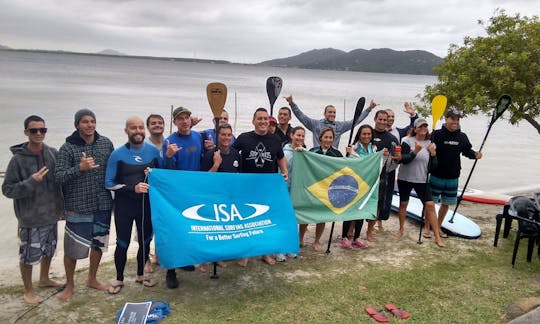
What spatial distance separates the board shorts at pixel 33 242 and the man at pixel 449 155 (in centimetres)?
585

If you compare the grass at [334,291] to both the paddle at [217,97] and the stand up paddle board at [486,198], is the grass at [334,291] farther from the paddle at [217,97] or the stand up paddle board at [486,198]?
the stand up paddle board at [486,198]

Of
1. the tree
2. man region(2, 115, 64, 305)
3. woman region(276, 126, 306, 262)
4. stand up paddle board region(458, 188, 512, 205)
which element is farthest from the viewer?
stand up paddle board region(458, 188, 512, 205)

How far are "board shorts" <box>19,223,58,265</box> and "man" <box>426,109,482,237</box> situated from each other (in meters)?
5.85

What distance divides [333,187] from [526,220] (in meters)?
2.77

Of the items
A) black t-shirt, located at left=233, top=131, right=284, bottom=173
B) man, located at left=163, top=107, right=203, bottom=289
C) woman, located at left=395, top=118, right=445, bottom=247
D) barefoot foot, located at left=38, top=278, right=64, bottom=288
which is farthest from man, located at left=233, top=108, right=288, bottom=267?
barefoot foot, located at left=38, top=278, right=64, bottom=288

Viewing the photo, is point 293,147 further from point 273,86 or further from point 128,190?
point 128,190

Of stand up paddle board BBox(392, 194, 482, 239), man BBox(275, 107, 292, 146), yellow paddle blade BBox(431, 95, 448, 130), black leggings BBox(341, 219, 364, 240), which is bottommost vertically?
stand up paddle board BBox(392, 194, 482, 239)

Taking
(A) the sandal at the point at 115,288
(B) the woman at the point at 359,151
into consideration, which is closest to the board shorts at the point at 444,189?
(B) the woman at the point at 359,151

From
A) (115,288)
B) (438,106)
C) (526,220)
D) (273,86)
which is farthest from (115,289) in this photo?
(438,106)

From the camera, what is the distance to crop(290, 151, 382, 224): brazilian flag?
606cm

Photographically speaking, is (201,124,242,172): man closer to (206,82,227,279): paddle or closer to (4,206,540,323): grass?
(206,82,227,279): paddle

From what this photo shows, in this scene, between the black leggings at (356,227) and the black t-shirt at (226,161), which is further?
the black leggings at (356,227)

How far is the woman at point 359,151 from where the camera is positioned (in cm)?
659

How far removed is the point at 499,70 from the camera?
29.8 feet
